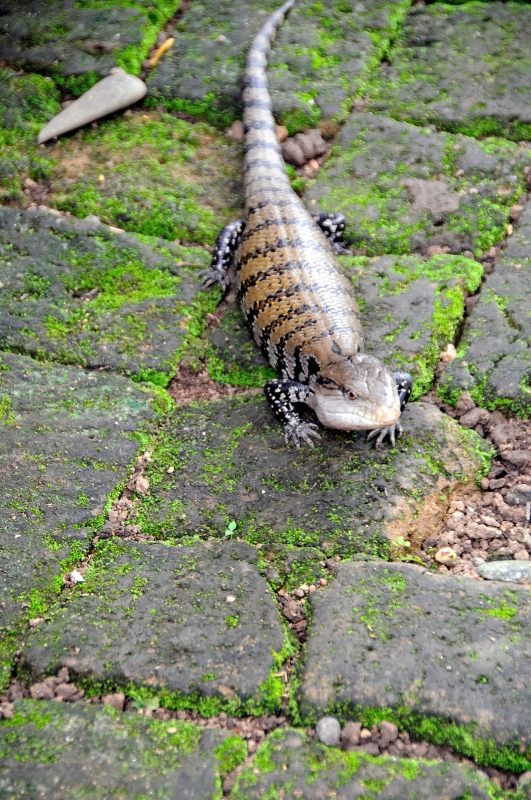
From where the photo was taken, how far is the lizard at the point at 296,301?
4453 mm

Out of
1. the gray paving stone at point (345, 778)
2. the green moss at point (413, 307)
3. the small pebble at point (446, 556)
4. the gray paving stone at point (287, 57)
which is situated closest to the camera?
the gray paving stone at point (345, 778)

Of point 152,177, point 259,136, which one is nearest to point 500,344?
point 259,136

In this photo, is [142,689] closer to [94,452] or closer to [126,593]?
[126,593]

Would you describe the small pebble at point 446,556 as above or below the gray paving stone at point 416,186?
below

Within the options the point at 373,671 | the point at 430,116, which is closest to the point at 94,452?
the point at 373,671

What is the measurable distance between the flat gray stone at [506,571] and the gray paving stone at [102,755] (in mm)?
1668

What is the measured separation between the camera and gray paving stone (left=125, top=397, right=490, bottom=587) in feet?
12.9

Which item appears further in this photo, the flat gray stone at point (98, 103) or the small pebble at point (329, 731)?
the flat gray stone at point (98, 103)

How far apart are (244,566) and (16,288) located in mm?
2984

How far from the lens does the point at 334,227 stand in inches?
225

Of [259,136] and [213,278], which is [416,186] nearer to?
[259,136]

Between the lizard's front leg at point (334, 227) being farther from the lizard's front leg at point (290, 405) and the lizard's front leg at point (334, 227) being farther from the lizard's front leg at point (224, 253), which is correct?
the lizard's front leg at point (290, 405)

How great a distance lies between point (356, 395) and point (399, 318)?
1026 millimetres

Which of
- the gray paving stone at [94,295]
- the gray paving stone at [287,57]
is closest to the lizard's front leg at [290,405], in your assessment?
the gray paving stone at [94,295]
